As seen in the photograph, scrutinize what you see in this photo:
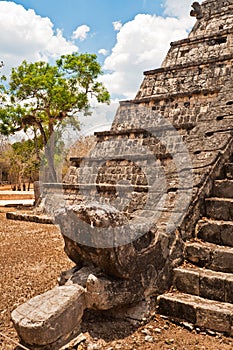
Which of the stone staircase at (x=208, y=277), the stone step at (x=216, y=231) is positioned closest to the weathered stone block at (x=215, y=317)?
the stone staircase at (x=208, y=277)

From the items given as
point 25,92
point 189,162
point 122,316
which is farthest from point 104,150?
point 25,92

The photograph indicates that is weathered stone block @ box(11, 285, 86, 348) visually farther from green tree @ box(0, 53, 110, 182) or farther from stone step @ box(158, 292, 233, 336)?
green tree @ box(0, 53, 110, 182)

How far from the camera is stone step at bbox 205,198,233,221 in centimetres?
366

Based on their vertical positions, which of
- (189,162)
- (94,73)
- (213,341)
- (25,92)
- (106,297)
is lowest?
(213,341)

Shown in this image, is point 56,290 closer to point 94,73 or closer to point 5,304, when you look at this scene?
point 5,304

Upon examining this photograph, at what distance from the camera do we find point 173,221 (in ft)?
11.6

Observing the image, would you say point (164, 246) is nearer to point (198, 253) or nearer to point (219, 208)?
point (198, 253)

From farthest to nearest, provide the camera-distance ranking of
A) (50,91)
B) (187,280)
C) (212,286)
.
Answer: (50,91), (187,280), (212,286)

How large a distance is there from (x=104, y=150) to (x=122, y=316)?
675 centimetres

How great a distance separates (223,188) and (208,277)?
124 centimetres

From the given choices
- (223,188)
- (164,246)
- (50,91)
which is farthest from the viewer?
(50,91)

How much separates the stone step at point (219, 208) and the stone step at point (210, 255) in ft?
1.24

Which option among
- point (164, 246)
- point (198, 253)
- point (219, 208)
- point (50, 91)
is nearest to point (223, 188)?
point (219, 208)

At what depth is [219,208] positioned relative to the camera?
3748 mm
